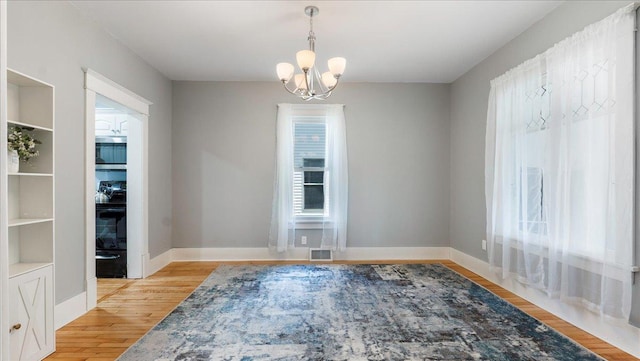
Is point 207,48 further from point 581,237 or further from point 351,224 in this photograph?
point 581,237

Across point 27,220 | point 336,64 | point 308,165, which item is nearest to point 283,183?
point 308,165

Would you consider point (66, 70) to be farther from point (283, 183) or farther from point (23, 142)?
point (283, 183)

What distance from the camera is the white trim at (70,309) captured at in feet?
9.18

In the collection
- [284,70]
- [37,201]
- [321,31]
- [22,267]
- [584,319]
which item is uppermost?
[321,31]

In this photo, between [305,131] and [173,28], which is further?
[305,131]

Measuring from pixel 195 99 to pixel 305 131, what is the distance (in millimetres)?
1684

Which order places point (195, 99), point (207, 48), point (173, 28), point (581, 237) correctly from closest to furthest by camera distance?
point (581, 237), point (173, 28), point (207, 48), point (195, 99)

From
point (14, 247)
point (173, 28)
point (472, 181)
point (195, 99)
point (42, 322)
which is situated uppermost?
point (173, 28)

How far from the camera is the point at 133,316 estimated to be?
3.03 meters

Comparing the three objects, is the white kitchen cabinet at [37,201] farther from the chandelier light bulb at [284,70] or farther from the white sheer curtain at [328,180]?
the white sheer curtain at [328,180]

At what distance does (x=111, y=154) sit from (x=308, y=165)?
2.62 m

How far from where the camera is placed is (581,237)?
264cm

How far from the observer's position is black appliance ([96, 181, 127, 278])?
4309 millimetres

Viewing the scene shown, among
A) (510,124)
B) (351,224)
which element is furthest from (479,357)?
(351,224)
